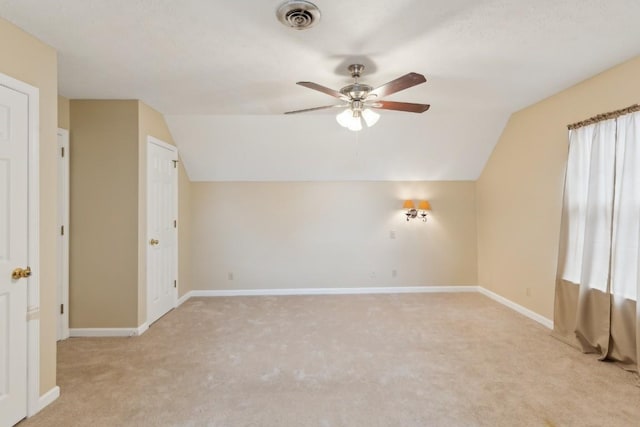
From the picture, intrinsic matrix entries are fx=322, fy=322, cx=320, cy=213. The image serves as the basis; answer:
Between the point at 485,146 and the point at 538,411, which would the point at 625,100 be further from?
the point at 538,411

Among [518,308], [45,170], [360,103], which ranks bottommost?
[518,308]

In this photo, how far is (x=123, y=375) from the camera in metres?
2.69

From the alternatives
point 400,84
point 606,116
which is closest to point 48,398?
point 400,84

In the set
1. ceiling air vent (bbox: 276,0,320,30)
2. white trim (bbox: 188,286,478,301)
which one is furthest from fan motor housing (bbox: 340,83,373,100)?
white trim (bbox: 188,286,478,301)

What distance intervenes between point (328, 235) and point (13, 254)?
3830 mm

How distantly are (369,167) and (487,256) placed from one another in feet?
7.58

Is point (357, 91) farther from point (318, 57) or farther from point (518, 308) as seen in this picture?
point (518, 308)

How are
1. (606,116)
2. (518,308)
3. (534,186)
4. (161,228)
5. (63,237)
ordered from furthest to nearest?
(518,308), (161,228), (534,186), (63,237), (606,116)

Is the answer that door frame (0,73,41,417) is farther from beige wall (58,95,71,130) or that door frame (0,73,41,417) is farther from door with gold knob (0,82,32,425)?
beige wall (58,95,71,130)

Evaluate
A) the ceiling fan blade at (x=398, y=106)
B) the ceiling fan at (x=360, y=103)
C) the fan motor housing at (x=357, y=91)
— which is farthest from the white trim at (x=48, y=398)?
the ceiling fan blade at (x=398, y=106)

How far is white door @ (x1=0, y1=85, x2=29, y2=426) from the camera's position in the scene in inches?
78.1

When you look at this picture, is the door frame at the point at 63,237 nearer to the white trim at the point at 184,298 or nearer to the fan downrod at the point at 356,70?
the white trim at the point at 184,298

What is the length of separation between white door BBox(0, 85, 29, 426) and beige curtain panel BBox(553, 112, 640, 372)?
4.41 metres

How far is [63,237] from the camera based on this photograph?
3430 millimetres
